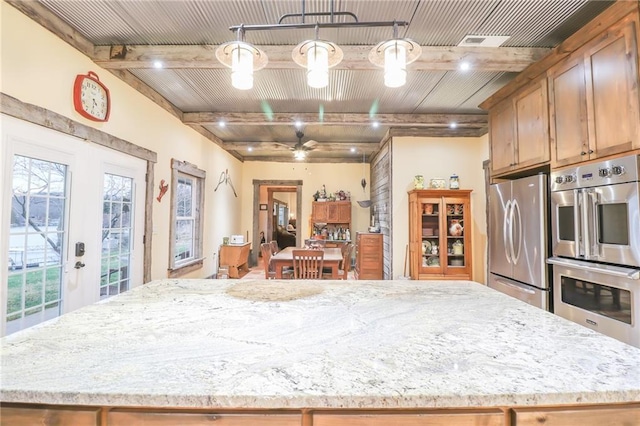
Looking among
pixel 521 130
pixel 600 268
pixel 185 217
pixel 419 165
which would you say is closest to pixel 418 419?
pixel 600 268

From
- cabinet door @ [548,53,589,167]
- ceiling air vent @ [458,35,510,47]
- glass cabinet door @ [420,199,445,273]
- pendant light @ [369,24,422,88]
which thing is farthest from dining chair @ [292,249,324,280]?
ceiling air vent @ [458,35,510,47]

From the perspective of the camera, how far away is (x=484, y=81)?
3539 mm

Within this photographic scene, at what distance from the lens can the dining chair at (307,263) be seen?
3.46m

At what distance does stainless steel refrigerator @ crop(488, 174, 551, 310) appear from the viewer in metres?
2.54

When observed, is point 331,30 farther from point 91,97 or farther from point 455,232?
point 455,232

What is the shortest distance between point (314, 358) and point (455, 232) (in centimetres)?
452

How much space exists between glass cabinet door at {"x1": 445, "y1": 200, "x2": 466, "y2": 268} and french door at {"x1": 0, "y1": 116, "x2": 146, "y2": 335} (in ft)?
15.0

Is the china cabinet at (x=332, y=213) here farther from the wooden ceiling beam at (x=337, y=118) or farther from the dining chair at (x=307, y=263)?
the dining chair at (x=307, y=263)

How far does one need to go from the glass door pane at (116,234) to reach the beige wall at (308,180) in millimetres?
4274

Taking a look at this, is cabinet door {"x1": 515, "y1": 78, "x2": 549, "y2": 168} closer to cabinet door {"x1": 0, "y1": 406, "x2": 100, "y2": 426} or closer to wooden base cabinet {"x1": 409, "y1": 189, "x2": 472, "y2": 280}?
wooden base cabinet {"x1": 409, "y1": 189, "x2": 472, "y2": 280}

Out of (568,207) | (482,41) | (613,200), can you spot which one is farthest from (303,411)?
(482,41)

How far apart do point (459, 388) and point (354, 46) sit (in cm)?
287

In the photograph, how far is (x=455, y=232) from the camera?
4801 millimetres

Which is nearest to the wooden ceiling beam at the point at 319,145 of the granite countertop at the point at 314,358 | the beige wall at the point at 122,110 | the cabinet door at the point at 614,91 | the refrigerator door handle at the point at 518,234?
the beige wall at the point at 122,110
